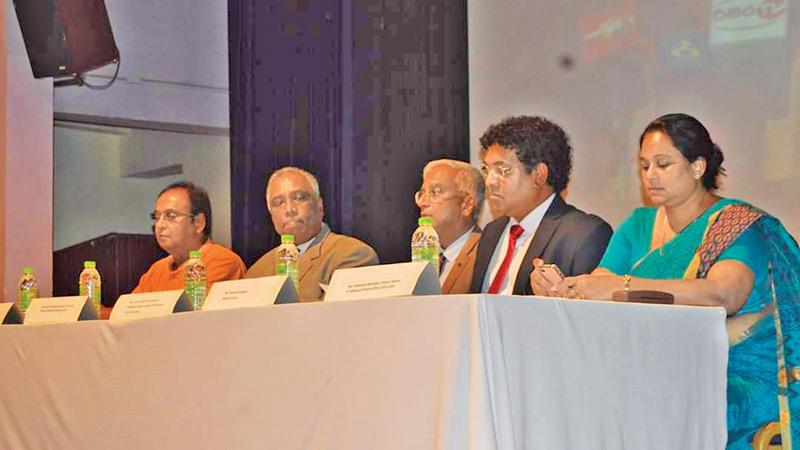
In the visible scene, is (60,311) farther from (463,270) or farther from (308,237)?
(308,237)

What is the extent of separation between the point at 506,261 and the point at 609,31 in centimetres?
82

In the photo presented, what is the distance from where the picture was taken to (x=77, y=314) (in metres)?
2.92

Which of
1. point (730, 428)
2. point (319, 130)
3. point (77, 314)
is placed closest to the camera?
point (730, 428)

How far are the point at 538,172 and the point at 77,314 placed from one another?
1.50m

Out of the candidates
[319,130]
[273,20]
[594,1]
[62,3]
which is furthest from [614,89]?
[62,3]

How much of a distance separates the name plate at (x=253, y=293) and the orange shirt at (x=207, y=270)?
2.03 metres

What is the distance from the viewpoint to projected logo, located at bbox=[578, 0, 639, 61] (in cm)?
367

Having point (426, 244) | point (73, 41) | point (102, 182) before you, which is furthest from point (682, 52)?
point (73, 41)

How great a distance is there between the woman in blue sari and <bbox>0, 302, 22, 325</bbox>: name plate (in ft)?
4.91

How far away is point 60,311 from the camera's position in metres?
2.97

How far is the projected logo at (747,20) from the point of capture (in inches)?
130

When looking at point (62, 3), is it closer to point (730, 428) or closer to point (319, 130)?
point (319, 130)

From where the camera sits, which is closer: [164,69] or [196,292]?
[196,292]

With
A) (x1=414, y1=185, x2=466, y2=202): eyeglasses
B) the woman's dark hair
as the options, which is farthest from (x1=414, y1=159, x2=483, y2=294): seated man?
the woman's dark hair
